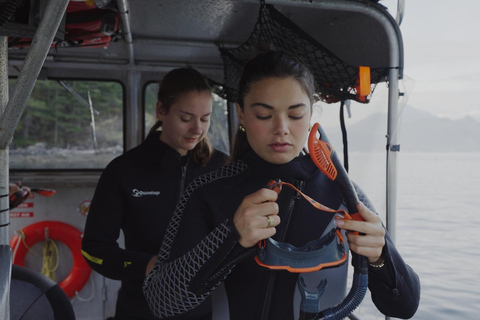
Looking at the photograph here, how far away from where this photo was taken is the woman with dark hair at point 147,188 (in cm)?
167

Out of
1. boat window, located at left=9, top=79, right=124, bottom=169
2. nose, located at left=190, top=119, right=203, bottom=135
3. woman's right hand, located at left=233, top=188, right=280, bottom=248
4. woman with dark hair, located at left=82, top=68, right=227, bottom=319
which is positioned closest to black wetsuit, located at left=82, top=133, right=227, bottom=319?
woman with dark hair, located at left=82, top=68, right=227, bottom=319

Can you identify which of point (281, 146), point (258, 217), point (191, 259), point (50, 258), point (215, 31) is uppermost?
point (215, 31)

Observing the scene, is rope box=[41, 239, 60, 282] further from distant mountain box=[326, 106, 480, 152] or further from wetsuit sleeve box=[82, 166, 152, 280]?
distant mountain box=[326, 106, 480, 152]

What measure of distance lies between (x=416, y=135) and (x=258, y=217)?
79.1 inches

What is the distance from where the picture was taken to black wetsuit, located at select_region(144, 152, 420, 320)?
1.01 metres

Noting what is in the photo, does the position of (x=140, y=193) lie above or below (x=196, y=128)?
below

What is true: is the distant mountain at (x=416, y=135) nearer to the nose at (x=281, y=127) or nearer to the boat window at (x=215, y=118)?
the nose at (x=281, y=127)

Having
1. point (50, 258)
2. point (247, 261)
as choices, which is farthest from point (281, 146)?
point (50, 258)

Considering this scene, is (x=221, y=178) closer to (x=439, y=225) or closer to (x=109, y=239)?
(x=109, y=239)

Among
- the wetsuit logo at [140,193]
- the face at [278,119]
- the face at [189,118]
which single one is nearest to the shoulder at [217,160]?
the face at [189,118]

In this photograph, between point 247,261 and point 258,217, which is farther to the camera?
point 247,261

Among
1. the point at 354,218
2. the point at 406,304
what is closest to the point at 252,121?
the point at 354,218

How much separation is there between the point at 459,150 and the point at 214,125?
5.42 ft

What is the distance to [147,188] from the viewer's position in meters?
1.83
